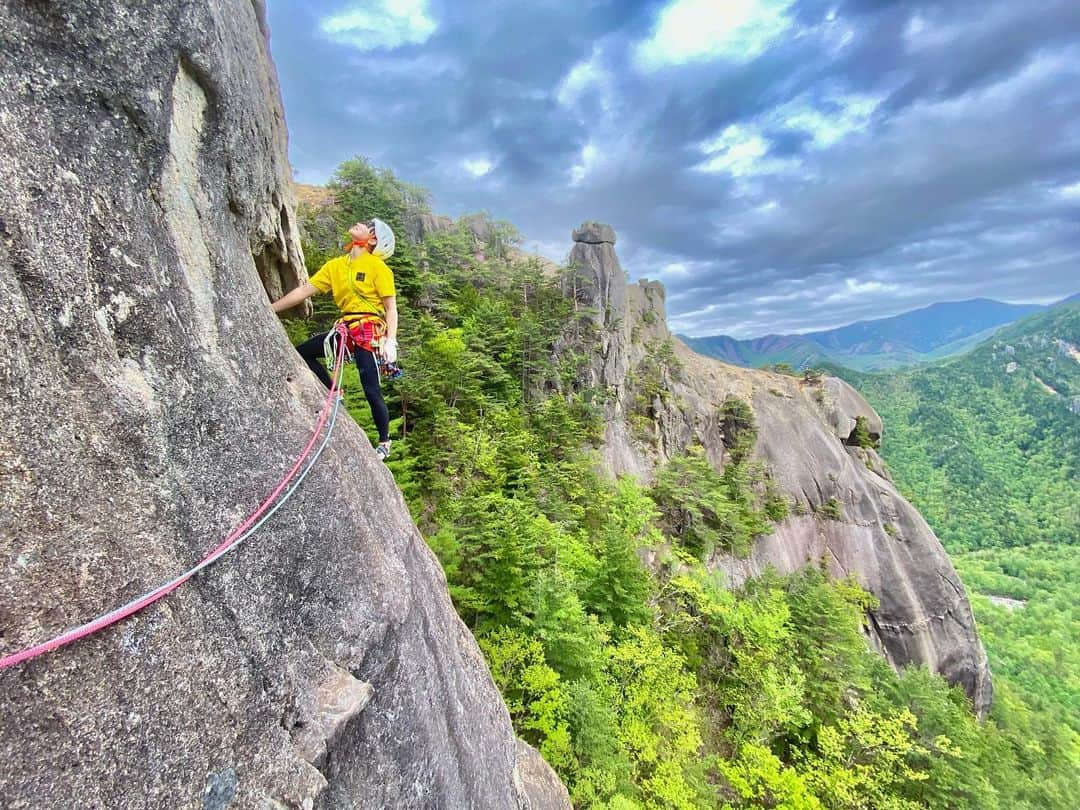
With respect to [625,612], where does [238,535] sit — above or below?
above

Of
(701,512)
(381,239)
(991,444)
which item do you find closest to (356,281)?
(381,239)

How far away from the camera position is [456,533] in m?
9.92

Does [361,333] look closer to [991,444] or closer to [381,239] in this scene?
[381,239]

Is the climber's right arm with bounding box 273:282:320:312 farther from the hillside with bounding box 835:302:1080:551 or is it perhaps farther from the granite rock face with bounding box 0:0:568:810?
the hillside with bounding box 835:302:1080:551

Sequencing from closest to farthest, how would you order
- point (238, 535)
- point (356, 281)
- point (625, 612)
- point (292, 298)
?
point (238, 535), point (292, 298), point (356, 281), point (625, 612)

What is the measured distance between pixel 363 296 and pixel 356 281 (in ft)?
0.53

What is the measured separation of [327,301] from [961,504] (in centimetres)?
13329

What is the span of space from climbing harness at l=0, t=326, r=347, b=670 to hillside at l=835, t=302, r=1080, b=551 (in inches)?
3570

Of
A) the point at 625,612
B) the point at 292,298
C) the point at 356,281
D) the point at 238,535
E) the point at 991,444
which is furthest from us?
the point at 991,444

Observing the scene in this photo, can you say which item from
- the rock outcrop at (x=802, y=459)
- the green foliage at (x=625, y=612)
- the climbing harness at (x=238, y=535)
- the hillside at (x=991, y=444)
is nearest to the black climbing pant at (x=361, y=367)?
the climbing harness at (x=238, y=535)

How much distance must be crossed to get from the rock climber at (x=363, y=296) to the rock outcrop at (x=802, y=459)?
758 inches

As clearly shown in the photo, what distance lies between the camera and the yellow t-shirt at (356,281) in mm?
4586

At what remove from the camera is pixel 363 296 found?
15.3ft

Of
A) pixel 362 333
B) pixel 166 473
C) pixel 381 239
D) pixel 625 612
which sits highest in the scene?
pixel 381 239
